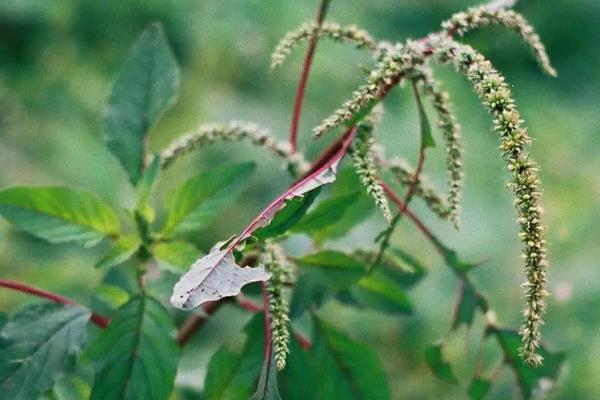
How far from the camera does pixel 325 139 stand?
235 centimetres

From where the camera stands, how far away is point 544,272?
0.56 metres

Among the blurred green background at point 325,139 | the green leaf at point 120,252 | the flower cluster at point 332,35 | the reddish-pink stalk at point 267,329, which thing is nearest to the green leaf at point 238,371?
the reddish-pink stalk at point 267,329

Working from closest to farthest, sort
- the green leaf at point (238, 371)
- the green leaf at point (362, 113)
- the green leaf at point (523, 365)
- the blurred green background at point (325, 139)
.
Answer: the green leaf at point (362, 113)
the green leaf at point (238, 371)
the green leaf at point (523, 365)
the blurred green background at point (325, 139)

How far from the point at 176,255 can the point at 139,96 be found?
0.51 feet

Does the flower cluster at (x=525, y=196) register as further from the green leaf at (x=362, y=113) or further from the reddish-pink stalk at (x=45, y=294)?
the reddish-pink stalk at (x=45, y=294)

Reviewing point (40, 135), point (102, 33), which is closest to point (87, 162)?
point (40, 135)

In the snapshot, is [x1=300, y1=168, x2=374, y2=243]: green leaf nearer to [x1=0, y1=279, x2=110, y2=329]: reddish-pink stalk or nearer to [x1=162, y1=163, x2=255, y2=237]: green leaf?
[x1=162, y1=163, x2=255, y2=237]: green leaf

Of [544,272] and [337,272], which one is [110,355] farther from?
[544,272]

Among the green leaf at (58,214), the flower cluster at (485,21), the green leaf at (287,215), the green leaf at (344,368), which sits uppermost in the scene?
the flower cluster at (485,21)

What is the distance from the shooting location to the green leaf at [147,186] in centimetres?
80

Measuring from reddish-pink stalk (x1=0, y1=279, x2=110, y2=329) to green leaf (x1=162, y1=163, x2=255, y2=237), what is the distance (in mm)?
95

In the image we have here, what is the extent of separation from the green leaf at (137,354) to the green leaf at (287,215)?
0.15 m

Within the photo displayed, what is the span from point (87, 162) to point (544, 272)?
1841 mm

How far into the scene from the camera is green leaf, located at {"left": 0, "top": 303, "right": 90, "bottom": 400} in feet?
2.31
